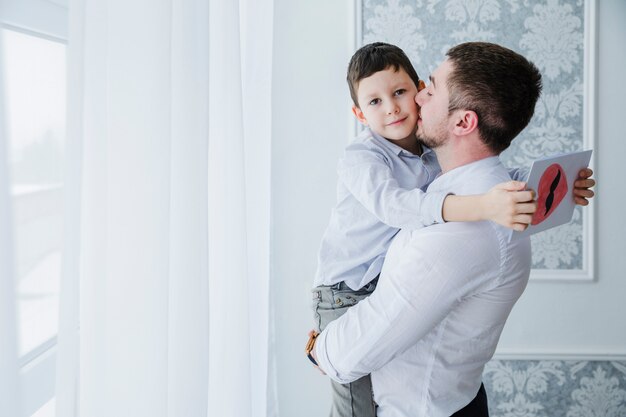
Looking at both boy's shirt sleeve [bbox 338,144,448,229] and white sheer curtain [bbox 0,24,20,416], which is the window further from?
boy's shirt sleeve [bbox 338,144,448,229]

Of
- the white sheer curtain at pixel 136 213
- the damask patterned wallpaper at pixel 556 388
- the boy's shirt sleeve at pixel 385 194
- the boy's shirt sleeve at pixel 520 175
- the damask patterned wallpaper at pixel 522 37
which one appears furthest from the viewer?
the damask patterned wallpaper at pixel 556 388

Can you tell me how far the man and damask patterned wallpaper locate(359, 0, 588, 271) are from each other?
Answer: 1.07 meters

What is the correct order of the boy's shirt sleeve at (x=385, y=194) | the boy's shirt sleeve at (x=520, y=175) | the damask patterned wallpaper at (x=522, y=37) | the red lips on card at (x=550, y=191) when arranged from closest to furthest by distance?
the red lips on card at (x=550, y=191)
the boy's shirt sleeve at (x=385, y=194)
the boy's shirt sleeve at (x=520, y=175)
the damask patterned wallpaper at (x=522, y=37)

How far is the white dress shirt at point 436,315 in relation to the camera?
994 mm

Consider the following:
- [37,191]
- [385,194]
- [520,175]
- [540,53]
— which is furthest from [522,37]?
[37,191]

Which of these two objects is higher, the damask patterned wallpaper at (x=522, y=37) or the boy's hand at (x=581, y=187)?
the damask patterned wallpaper at (x=522, y=37)

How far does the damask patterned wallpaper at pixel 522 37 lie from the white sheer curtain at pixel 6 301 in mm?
1846

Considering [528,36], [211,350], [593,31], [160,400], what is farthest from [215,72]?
[593,31]

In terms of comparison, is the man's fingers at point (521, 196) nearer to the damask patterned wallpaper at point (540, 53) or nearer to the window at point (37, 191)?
the window at point (37, 191)

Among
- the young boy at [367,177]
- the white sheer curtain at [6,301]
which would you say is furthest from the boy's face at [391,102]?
the white sheer curtain at [6,301]

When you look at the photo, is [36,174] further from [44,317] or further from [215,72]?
[215,72]

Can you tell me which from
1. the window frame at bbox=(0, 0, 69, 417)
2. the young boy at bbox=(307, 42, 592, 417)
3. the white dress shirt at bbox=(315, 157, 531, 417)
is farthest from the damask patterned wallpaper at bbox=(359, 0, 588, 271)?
the window frame at bbox=(0, 0, 69, 417)

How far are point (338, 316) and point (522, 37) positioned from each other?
141 cm

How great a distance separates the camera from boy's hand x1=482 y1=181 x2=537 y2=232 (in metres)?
0.87
